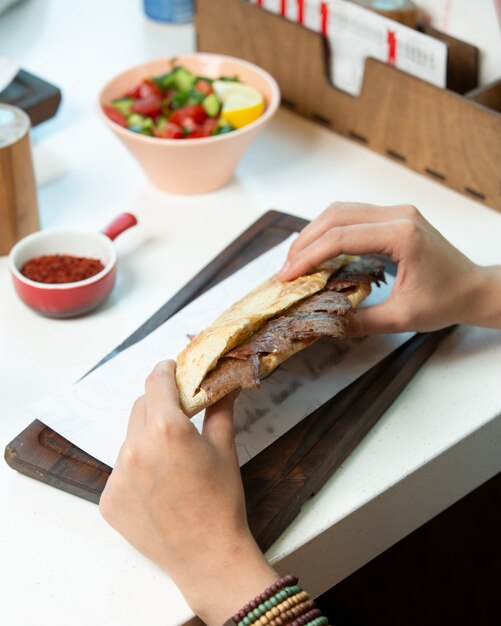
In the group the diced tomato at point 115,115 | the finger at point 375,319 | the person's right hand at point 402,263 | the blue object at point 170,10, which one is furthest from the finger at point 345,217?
the blue object at point 170,10

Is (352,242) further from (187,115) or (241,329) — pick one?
(187,115)

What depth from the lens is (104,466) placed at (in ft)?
3.43

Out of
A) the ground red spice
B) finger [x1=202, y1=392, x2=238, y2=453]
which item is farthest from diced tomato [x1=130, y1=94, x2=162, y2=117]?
finger [x1=202, y1=392, x2=238, y2=453]

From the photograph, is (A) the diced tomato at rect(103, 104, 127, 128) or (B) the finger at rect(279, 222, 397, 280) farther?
(A) the diced tomato at rect(103, 104, 127, 128)

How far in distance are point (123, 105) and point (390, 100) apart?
0.46 meters

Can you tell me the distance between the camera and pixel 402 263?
115cm

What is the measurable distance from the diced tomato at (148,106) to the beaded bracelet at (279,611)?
3.10ft

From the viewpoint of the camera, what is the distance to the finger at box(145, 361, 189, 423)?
3.09ft

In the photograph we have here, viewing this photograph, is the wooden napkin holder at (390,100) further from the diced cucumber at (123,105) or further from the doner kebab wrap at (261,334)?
the doner kebab wrap at (261,334)

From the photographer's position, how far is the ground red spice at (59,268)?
1.31 meters

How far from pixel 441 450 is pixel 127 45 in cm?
129

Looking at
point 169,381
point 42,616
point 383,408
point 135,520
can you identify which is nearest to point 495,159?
point 383,408

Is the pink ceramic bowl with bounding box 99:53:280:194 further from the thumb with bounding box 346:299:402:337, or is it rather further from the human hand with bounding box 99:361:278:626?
the human hand with bounding box 99:361:278:626

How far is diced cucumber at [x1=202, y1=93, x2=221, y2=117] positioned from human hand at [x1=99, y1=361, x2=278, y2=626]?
767 millimetres
